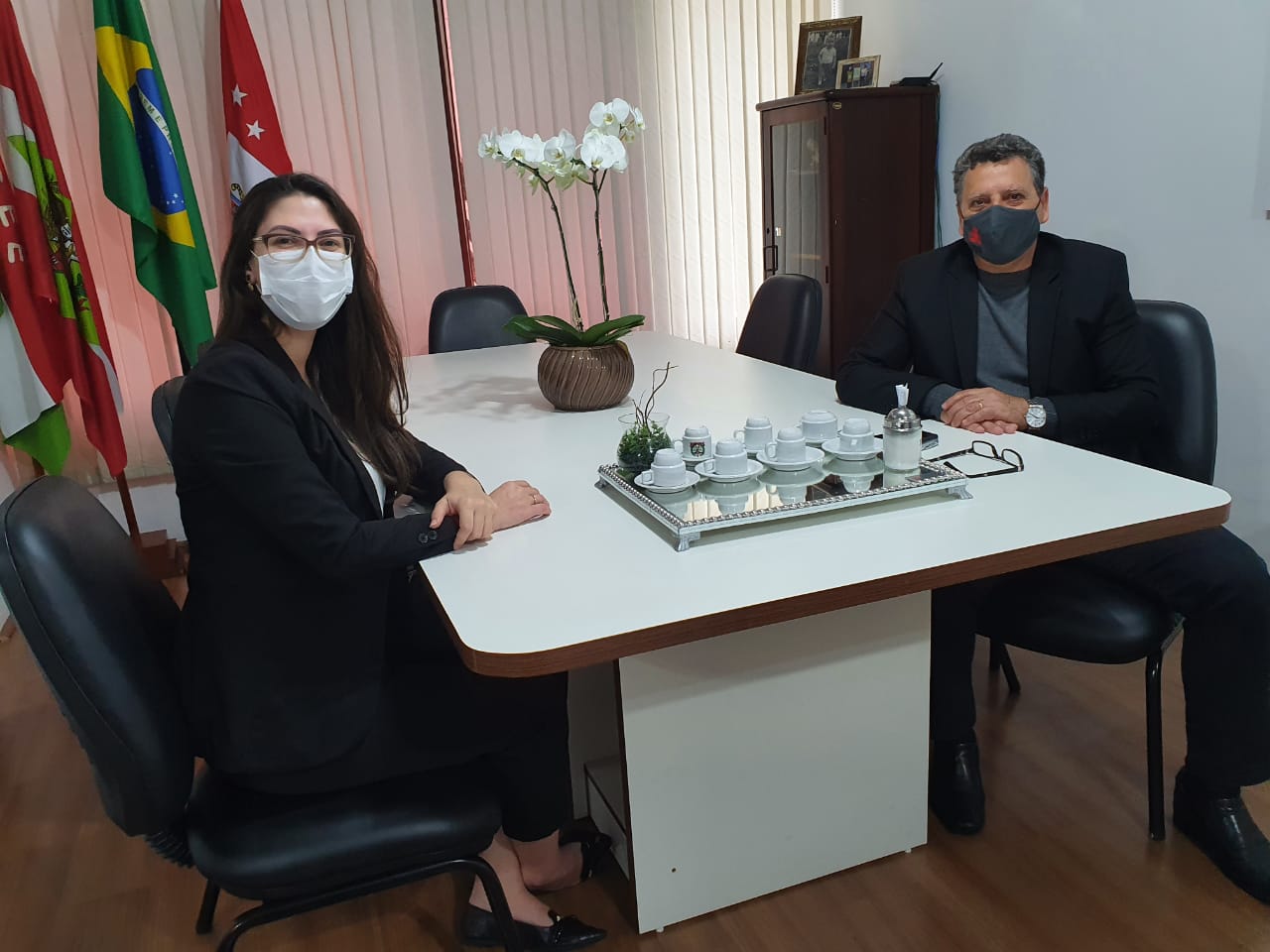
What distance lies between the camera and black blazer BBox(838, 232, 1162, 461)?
184cm

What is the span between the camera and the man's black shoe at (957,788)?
5.62 ft

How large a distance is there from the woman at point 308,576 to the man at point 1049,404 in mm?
763

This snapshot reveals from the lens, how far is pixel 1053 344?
76.9 inches

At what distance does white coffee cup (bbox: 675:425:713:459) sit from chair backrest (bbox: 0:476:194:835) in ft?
2.66

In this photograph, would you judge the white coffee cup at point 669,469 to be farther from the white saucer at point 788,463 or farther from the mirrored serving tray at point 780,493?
the white saucer at point 788,463

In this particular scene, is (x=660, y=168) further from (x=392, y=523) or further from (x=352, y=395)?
(x=392, y=523)

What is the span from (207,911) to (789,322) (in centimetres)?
210

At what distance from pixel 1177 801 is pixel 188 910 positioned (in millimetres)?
1742

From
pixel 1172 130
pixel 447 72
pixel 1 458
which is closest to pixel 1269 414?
pixel 1172 130

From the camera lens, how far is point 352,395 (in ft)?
5.04

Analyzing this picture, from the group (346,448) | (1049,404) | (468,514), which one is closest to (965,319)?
(1049,404)

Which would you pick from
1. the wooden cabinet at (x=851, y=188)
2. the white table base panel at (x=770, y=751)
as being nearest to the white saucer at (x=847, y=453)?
the white table base panel at (x=770, y=751)

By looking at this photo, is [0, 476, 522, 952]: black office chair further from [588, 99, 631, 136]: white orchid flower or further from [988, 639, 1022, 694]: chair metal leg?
[988, 639, 1022, 694]: chair metal leg

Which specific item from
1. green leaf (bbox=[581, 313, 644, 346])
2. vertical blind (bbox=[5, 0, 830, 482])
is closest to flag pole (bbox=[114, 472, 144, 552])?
vertical blind (bbox=[5, 0, 830, 482])
